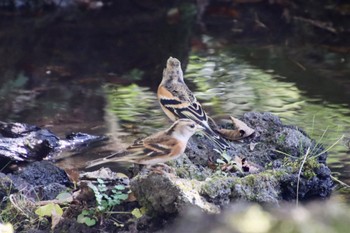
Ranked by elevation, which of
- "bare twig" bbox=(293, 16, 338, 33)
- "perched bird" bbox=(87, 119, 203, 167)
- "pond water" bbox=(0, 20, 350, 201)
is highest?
"perched bird" bbox=(87, 119, 203, 167)

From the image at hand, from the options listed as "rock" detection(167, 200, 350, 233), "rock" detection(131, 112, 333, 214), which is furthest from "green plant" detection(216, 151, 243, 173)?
"rock" detection(167, 200, 350, 233)

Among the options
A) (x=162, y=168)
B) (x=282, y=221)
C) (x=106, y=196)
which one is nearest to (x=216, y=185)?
(x=162, y=168)

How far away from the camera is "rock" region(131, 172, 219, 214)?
14.9ft

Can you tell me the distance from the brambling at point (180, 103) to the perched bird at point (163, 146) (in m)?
0.65

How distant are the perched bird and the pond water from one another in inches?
65.9

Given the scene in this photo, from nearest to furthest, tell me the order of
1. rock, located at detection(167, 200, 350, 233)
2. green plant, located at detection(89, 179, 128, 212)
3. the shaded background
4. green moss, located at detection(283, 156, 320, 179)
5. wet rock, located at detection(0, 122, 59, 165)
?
1. rock, located at detection(167, 200, 350, 233)
2. green plant, located at detection(89, 179, 128, 212)
3. green moss, located at detection(283, 156, 320, 179)
4. wet rock, located at detection(0, 122, 59, 165)
5. the shaded background

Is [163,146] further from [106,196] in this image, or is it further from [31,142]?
[31,142]

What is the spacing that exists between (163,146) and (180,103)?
1.07 meters

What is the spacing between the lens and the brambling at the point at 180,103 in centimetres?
565

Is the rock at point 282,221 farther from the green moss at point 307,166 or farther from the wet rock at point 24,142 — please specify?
the wet rock at point 24,142

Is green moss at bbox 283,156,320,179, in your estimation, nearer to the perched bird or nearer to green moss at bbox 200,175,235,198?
green moss at bbox 200,175,235,198

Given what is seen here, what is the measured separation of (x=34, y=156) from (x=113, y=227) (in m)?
2.25

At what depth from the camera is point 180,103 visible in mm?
5891

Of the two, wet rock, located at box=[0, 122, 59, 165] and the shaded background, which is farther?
the shaded background
